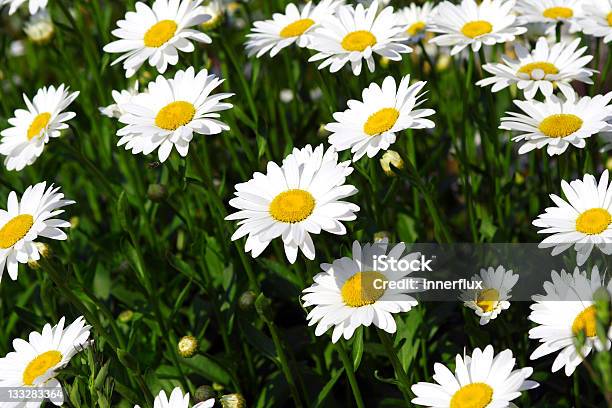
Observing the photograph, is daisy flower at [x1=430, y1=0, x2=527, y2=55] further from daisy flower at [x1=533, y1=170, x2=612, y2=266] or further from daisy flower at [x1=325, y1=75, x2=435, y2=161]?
daisy flower at [x1=533, y1=170, x2=612, y2=266]

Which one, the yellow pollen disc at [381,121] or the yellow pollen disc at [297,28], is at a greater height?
the yellow pollen disc at [297,28]

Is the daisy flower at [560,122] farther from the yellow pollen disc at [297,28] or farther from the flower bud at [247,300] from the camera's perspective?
the flower bud at [247,300]

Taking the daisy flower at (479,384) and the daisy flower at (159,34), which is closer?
the daisy flower at (479,384)

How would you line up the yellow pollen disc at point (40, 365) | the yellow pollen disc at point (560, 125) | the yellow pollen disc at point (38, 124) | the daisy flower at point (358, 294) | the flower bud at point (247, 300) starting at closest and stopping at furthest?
the daisy flower at point (358, 294) → the yellow pollen disc at point (40, 365) → the yellow pollen disc at point (560, 125) → the flower bud at point (247, 300) → the yellow pollen disc at point (38, 124)

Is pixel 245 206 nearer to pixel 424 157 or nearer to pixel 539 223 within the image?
pixel 539 223

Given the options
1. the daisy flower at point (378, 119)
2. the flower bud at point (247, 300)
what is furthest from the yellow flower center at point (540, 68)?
the flower bud at point (247, 300)

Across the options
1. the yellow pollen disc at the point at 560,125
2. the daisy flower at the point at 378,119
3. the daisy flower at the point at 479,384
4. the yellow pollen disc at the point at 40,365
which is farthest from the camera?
the yellow pollen disc at the point at 560,125

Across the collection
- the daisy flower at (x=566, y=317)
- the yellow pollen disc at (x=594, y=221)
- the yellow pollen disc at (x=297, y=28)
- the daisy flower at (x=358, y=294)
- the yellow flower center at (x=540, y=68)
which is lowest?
the daisy flower at (x=566, y=317)
